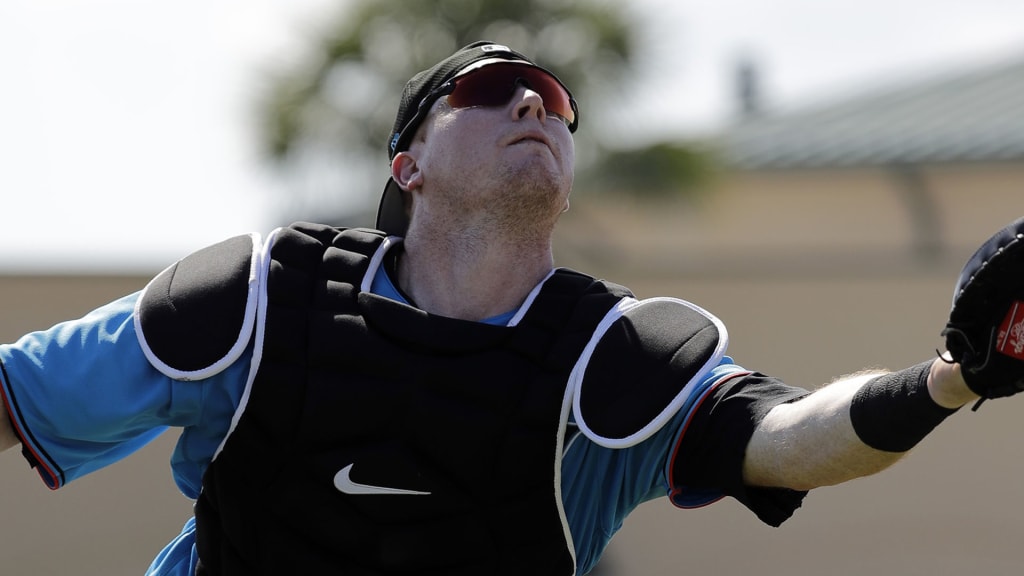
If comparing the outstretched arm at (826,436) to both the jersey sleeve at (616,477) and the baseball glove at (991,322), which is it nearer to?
the baseball glove at (991,322)

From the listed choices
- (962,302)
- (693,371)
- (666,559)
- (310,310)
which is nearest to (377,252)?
(310,310)

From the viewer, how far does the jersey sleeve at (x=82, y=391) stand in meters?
2.91

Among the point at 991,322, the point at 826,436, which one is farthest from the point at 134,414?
the point at 991,322

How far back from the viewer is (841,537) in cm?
890

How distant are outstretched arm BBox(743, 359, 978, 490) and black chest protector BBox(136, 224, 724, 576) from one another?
0.25m

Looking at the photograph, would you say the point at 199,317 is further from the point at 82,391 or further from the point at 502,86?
the point at 502,86

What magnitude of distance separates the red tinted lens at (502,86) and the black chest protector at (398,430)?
1.94ft

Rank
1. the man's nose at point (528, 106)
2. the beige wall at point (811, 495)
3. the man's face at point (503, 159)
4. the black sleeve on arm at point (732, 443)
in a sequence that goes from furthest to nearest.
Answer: the beige wall at point (811, 495) → the man's nose at point (528, 106) → the man's face at point (503, 159) → the black sleeve on arm at point (732, 443)

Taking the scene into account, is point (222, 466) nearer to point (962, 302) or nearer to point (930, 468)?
point (962, 302)

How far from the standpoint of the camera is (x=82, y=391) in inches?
115

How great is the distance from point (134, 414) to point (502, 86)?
1143 mm

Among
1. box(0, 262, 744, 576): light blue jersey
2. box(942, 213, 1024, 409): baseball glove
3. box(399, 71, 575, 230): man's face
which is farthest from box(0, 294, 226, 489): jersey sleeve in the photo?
A: box(942, 213, 1024, 409): baseball glove

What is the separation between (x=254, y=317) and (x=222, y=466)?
0.33m

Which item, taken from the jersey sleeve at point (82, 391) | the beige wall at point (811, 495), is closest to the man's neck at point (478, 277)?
the jersey sleeve at point (82, 391)
